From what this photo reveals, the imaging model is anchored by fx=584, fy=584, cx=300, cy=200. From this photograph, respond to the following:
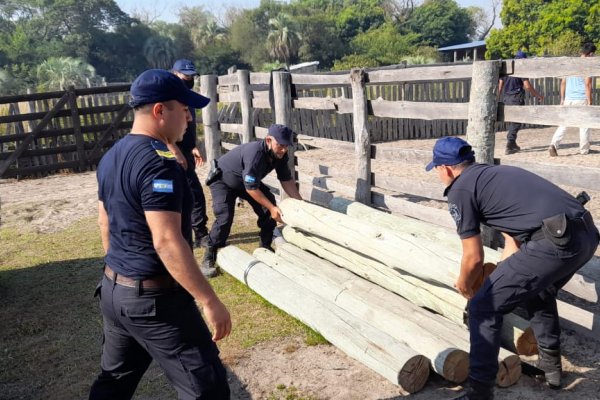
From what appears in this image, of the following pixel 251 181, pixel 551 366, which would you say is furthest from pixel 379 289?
pixel 251 181

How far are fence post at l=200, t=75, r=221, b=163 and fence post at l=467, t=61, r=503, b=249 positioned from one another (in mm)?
5765

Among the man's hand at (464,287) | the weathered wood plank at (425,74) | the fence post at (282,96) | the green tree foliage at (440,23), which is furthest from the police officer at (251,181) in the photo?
the green tree foliage at (440,23)

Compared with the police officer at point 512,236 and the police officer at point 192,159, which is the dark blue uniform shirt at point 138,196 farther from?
the police officer at point 192,159

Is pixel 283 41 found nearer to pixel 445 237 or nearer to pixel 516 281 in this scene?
pixel 445 237

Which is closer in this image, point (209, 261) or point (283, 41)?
point (209, 261)

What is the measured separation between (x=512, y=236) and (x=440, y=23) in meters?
80.2

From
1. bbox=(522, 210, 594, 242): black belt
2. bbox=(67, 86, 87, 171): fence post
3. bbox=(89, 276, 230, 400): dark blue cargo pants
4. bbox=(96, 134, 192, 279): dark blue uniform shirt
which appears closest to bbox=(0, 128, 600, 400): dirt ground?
bbox=(522, 210, 594, 242): black belt

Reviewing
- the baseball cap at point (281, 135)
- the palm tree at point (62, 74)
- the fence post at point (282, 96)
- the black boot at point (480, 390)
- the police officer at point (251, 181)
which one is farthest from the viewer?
the palm tree at point (62, 74)

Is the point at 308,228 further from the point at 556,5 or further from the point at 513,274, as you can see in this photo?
the point at 556,5

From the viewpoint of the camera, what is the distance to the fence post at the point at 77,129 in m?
13.3

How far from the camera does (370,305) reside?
4727 mm

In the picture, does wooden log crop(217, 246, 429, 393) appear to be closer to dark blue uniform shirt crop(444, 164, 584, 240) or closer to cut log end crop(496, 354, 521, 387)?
cut log end crop(496, 354, 521, 387)

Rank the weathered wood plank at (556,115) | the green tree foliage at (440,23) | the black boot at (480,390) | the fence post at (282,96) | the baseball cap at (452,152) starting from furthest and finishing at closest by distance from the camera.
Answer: the green tree foliage at (440,23)
the fence post at (282,96)
the weathered wood plank at (556,115)
the baseball cap at (452,152)
the black boot at (480,390)

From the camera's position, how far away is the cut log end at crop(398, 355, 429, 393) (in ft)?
12.4
